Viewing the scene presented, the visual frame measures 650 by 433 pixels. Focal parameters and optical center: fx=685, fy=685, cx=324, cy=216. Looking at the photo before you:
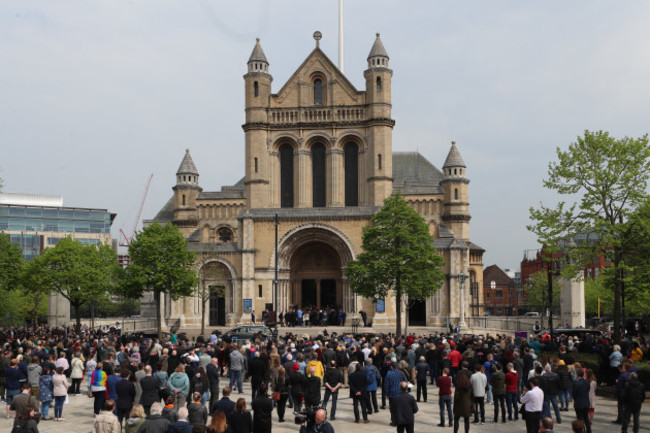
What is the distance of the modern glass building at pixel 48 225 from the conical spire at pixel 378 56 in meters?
58.4

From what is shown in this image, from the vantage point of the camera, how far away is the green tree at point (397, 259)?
142 ft

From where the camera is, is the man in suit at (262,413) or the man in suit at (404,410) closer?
the man in suit at (262,413)

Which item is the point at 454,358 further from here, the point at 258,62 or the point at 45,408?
the point at 258,62

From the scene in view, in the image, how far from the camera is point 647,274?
28953mm

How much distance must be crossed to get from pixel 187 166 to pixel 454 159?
81.4 feet

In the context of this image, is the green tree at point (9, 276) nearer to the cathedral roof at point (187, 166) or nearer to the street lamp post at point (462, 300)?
the cathedral roof at point (187, 166)

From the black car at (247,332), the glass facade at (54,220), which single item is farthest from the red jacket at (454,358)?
the glass facade at (54,220)

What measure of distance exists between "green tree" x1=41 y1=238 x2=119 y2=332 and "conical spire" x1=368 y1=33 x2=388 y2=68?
26532mm

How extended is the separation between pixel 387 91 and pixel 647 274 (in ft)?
101

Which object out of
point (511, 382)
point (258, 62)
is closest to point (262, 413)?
point (511, 382)

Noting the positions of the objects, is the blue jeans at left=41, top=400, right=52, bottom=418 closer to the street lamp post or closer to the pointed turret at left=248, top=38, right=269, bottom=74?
the street lamp post

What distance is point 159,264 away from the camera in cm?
4584

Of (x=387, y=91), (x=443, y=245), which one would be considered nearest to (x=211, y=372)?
(x=443, y=245)

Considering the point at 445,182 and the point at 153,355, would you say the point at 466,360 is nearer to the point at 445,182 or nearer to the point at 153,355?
the point at 153,355
